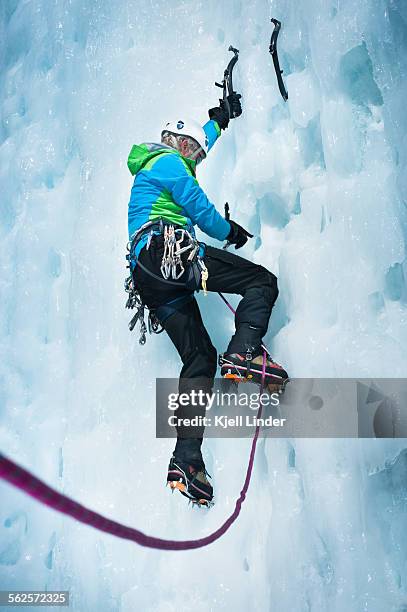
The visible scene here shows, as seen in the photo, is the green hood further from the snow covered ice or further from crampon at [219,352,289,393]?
crampon at [219,352,289,393]

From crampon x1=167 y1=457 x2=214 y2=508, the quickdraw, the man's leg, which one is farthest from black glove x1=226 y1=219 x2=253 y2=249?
crampon x1=167 y1=457 x2=214 y2=508

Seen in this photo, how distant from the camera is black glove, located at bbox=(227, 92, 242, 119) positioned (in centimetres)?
308

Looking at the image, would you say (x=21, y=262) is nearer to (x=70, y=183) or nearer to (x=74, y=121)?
(x=70, y=183)

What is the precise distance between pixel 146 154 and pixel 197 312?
639 millimetres

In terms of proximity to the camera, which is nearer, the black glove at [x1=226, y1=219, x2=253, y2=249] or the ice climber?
the ice climber

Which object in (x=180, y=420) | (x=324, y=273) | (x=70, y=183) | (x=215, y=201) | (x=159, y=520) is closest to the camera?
(x=180, y=420)

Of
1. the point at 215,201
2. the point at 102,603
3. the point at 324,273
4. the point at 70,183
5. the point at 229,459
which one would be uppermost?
the point at 70,183

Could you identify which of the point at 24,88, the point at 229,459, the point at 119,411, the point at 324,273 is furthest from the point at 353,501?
the point at 24,88

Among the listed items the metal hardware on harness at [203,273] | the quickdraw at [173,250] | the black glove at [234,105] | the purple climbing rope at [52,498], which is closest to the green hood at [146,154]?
the quickdraw at [173,250]

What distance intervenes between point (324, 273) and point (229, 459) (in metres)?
0.89

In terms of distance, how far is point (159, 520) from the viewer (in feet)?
10.2

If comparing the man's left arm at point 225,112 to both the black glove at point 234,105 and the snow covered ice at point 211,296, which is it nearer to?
the black glove at point 234,105

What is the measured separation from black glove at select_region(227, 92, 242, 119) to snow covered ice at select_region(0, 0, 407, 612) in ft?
0.57

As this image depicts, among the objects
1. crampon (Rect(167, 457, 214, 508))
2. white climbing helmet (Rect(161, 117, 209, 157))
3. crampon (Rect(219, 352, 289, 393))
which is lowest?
crampon (Rect(167, 457, 214, 508))
